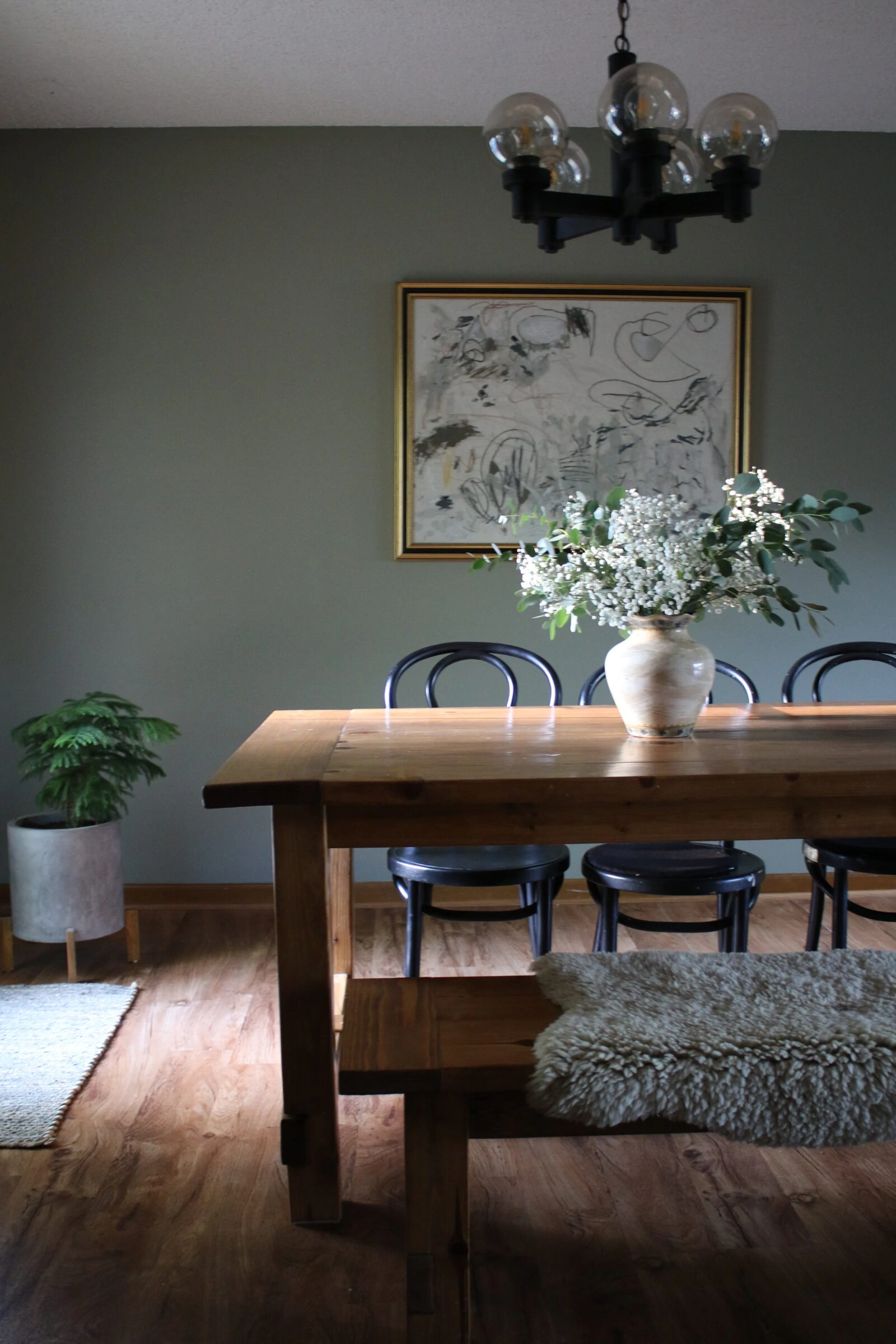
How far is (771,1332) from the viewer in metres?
1.48

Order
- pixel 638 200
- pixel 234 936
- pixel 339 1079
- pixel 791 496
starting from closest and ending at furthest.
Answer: pixel 339 1079, pixel 638 200, pixel 234 936, pixel 791 496

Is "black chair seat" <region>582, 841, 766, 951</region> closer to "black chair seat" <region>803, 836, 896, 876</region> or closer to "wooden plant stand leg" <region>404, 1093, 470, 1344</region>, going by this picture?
"black chair seat" <region>803, 836, 896, 876</region>

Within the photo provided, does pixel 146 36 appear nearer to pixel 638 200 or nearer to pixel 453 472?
pixel 453 472

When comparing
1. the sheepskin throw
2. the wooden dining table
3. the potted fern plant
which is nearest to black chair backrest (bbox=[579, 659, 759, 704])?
the wooden dining table

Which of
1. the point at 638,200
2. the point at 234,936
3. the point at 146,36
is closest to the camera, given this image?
the point at 638,200

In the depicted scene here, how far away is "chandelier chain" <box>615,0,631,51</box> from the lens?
201 cm

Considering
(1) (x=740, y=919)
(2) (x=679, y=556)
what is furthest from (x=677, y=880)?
(2) (x=679, y=556)

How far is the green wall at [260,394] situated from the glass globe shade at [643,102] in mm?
1680

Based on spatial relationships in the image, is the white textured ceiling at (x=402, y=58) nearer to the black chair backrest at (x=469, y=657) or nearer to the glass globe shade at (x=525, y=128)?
the glass globe shade at (x=525, y=128)

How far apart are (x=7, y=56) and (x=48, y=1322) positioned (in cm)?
300

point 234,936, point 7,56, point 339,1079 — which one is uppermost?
point 7,56

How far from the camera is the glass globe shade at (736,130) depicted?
188cm

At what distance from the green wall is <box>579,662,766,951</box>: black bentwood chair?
128 centimetres

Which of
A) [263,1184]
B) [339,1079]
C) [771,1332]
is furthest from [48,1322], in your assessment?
[771,1332]
